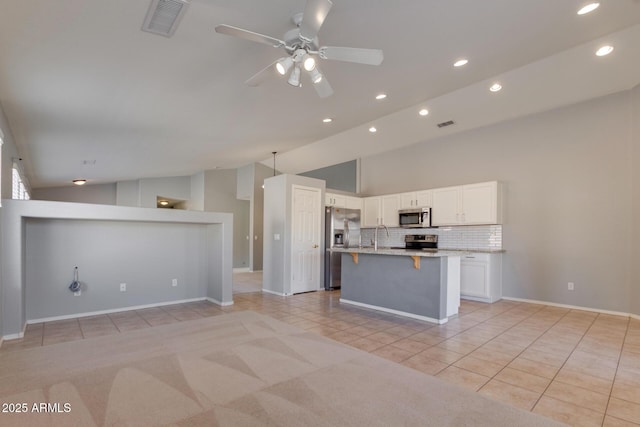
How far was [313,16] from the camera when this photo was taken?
225cm

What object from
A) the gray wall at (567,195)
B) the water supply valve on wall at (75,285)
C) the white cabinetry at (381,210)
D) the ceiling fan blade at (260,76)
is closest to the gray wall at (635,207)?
the gray wall at (567,195)

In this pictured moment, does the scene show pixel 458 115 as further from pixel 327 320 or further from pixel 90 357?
pixel 90 357

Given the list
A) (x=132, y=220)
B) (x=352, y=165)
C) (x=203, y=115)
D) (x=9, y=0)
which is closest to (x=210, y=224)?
(x=132, y=220)

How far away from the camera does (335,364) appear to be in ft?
9.23

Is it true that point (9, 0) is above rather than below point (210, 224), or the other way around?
above

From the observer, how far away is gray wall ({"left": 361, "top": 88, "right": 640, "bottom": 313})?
15.5ft

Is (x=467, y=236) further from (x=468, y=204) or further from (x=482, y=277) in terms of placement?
(x=482, y=277)

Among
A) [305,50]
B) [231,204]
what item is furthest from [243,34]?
[231,204]

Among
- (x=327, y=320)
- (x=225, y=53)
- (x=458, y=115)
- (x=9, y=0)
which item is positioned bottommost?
(x=327, y=320)

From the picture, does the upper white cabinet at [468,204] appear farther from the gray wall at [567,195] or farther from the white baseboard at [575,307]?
the white baseboard at [575,307]

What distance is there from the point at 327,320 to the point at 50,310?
141 inches

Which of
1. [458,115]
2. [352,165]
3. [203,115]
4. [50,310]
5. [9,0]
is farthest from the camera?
[352,165]

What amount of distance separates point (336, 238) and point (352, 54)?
180 inches

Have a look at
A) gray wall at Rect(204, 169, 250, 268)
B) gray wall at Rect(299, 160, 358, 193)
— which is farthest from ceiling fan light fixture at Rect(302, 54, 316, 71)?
gray wall at Rect(204, 169, 250, 268)
